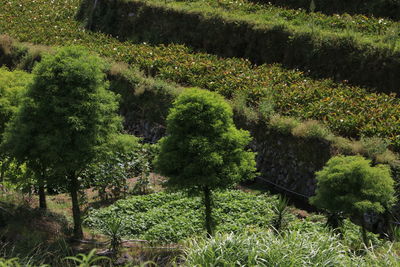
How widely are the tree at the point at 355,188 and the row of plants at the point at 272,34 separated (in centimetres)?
697

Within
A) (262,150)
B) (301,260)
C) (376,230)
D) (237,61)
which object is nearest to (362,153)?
(376,230)

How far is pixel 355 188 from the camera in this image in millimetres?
9469

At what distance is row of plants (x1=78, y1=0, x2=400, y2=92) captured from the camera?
1616 centimetres

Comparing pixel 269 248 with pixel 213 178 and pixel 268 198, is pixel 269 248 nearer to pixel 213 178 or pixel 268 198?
pixel 213 178

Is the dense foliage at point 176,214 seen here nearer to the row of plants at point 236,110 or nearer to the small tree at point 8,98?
the row of plants at point 236,110

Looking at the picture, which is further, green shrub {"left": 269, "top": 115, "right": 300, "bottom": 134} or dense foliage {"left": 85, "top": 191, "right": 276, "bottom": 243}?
green shrub {"left": 269, "top": 115, "right": 300, "bottom": 134}

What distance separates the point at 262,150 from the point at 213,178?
4683mm

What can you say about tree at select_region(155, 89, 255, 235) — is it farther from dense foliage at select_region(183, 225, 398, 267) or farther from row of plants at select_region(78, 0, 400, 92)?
row of plants at select_region(78, 0, 400, 92)

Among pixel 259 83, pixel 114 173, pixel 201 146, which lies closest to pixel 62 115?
pixel 201 146

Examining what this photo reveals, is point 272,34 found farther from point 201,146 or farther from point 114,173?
point 201,146

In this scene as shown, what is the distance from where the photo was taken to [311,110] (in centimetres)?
1390

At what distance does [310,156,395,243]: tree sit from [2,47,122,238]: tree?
4.70 meters

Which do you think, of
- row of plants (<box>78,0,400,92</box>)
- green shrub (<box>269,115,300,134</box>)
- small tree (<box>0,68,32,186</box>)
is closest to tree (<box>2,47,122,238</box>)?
small tree (<box>0,68,32,186</box>)

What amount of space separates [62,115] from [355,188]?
5.90m
